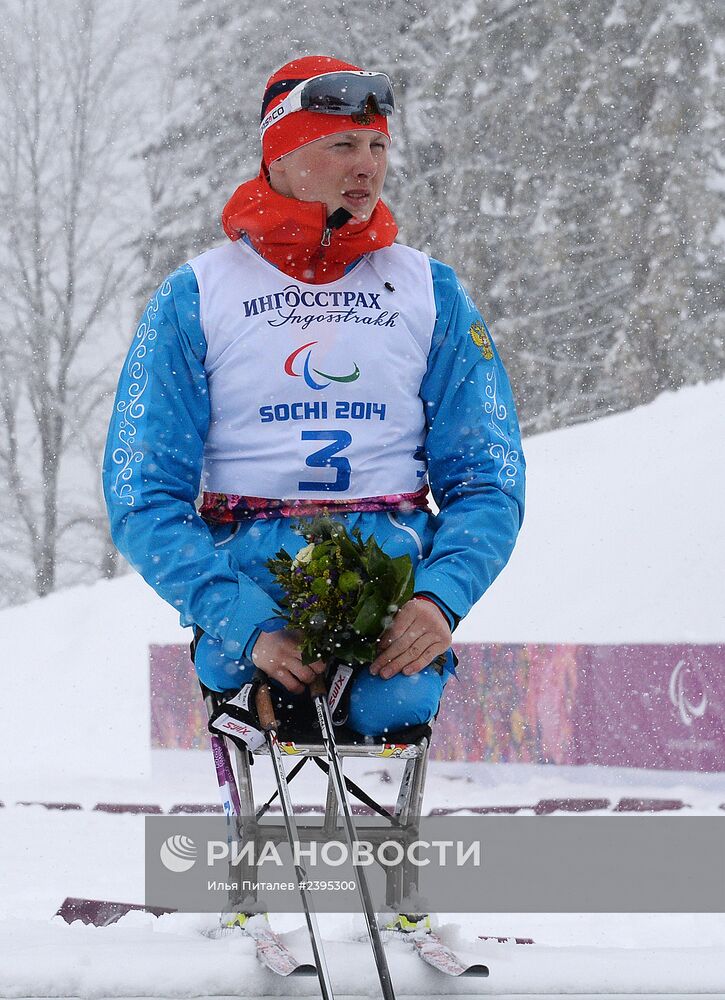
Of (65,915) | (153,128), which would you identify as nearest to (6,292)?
(153,128)

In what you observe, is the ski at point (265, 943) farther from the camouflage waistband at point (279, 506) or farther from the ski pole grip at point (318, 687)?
the camouflage waistband at point (279, 506)

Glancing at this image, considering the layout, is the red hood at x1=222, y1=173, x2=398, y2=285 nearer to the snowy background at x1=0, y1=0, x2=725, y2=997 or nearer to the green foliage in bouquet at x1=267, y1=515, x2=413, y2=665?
the green foliage in bouquet at x1=267, y1=515, x2=413, y2=665

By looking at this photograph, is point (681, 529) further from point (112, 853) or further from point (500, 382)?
point (500, 382)

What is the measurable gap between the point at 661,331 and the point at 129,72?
11576 mm

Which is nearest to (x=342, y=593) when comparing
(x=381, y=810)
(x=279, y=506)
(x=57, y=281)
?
(x=279, y=506)

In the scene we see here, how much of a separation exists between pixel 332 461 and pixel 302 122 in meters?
0.77

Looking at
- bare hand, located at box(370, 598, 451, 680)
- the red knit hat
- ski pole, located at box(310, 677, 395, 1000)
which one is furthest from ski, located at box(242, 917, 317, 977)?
the red knit hat

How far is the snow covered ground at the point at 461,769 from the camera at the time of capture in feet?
8.64

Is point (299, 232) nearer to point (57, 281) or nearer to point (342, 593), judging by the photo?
point (342, 593)

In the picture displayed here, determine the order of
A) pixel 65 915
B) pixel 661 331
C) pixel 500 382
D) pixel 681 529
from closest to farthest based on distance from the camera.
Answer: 1. pixel 500 382
2. pixel 65 915
3. pixel 681 529
4. pixel 661 331

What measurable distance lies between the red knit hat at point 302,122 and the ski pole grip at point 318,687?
1194mm

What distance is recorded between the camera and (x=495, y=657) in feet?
27.2

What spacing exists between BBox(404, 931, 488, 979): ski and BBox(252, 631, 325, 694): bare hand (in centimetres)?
67

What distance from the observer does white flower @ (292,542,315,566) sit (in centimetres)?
241
